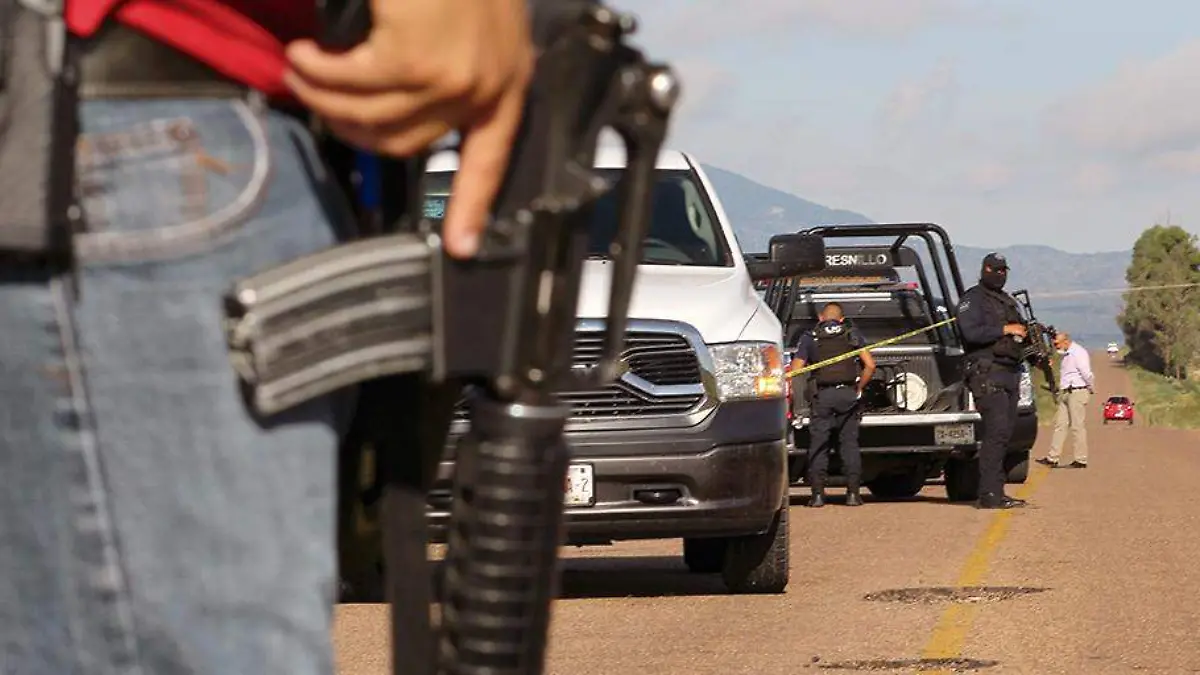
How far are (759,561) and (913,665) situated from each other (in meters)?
2.61

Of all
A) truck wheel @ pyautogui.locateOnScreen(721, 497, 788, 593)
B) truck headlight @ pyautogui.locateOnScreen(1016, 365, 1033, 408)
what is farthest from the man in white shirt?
truck wheel @ pyautogui.locateOnScreen(721, 497, 788, 593)

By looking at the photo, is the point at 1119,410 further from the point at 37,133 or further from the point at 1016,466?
the point at 37,133

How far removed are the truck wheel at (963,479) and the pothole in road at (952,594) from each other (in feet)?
34.1

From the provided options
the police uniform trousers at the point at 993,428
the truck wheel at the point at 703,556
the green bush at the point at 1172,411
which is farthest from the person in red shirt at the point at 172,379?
the green bush at the point at 1172,411

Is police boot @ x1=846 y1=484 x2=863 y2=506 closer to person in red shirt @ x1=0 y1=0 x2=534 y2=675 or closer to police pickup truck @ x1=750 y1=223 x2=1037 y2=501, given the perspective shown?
police pickup truck @ x1=750 y1=223 x2=1037 y2=501

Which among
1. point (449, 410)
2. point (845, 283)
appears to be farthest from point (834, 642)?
point (845, 283)

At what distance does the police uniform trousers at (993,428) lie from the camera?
1903cm

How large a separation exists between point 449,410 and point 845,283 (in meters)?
20.7

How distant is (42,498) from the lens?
2.00m

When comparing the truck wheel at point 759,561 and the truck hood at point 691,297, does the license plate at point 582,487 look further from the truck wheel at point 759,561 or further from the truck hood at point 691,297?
the truck wheel at point 759,561

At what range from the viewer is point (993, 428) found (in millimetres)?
19172

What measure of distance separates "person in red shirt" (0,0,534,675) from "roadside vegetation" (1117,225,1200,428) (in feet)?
471

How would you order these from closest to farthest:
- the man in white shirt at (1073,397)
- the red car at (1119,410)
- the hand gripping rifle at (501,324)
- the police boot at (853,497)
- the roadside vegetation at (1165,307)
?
the hand gripping rifle at (501,324), the police boot at (853,497), the man in white shirt at (1073,397), the red car at (1119,410), the roadside vegetation at (1165,307)

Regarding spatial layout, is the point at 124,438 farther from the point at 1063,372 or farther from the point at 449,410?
the point at 1063,372
